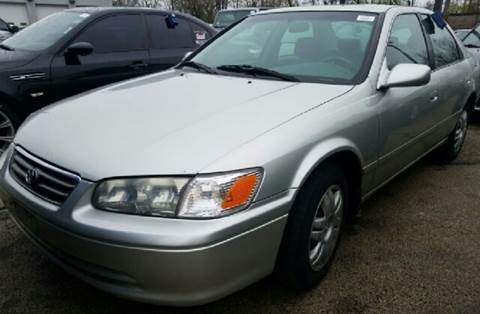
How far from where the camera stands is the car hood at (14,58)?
4.12 m

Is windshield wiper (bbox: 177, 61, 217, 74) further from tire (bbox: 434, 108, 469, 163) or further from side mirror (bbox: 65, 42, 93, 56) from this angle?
tire (bbox: 434, 108, 469, 163)

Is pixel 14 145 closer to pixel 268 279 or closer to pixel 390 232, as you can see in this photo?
pixel 268 279

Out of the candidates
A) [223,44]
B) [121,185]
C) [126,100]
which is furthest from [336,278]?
[223,44]

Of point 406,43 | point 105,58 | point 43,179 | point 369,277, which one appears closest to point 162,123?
point 43,179

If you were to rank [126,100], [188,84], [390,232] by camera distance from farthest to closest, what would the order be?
[390,232]
[188,84]
[126,100]

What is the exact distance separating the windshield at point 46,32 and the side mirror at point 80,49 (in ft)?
0.72

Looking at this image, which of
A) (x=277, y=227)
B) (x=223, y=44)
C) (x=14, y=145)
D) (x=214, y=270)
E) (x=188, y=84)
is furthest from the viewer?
(x=223, y=44)

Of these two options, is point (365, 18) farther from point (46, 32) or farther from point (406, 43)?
point (46, 32)

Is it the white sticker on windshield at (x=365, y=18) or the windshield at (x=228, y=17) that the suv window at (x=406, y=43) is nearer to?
the white sticker on windshield at (x=365, y=18)

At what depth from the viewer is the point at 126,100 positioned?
2.58 meters

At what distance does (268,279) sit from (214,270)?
75cm

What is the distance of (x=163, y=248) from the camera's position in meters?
1.69

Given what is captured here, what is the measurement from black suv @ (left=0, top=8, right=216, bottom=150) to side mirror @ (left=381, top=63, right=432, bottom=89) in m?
2.99

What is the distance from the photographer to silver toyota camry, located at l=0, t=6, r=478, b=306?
177cm
